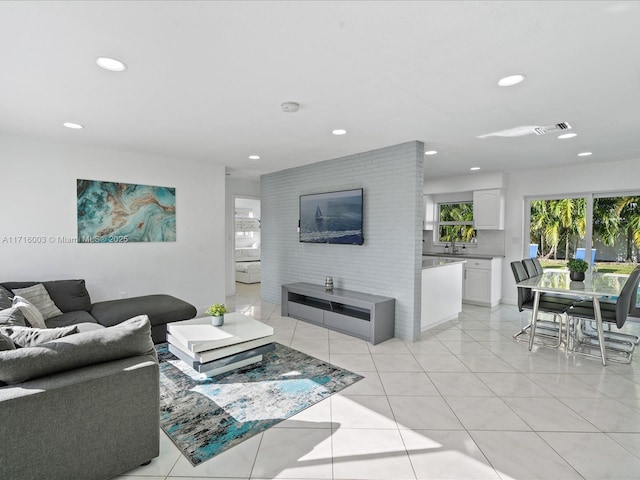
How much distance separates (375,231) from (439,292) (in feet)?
4.17

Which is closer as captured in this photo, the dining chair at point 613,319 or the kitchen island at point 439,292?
the dining chair at point 613,319

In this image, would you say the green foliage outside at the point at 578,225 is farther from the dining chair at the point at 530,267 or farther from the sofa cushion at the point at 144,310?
the sofa cushion at the point at 144,310

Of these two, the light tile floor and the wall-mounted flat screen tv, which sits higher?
the wall-mounted flat screen tv

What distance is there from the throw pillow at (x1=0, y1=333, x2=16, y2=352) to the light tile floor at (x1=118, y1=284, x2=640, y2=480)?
952 mm

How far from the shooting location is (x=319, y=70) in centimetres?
226

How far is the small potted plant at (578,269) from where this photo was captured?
3.96 metres

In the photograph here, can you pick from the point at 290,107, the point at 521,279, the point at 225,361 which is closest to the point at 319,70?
the point at 290,107

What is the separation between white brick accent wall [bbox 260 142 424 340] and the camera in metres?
4.08

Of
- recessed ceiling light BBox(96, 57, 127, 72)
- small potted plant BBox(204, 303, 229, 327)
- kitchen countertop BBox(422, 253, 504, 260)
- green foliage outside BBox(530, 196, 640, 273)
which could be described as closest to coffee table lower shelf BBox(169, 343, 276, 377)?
small potted plant BBox(204, 303, 229, 327)

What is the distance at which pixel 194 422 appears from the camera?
237 centimetres

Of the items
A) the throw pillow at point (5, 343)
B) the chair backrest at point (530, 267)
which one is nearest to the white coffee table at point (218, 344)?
the throw pillow at point (5, 343)

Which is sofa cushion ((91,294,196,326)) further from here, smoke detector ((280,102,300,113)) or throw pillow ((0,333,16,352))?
smoke detector ((280,102,300,113))

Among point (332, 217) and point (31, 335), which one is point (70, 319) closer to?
point (31, 335)

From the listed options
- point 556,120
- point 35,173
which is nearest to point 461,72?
point 556,120
